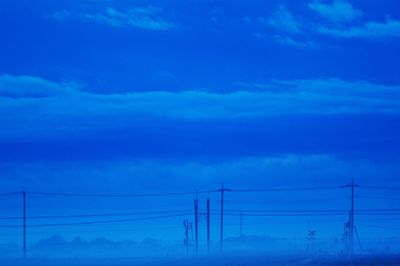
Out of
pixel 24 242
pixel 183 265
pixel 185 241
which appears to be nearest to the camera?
pixel 183 265

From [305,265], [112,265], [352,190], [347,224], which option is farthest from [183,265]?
[347,224]

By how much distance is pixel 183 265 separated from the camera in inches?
3593

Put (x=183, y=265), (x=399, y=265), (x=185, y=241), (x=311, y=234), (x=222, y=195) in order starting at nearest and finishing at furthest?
(x=399, y=265), (x=183, y=265), (x=222, y=195), (x=185, y=241), (x=311, y=234)

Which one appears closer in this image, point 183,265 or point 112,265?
point 183,265

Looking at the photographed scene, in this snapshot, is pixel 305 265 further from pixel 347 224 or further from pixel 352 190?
pixel 347 224

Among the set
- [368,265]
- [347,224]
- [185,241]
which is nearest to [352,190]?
[347,224]

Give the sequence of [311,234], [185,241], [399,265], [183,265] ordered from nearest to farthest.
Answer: [399,265]
[183,265]
[185,241]
[311,234]

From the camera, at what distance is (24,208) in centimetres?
11169

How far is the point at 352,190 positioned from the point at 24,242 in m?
52.3

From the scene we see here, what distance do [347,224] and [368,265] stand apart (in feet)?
218

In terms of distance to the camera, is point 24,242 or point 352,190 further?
point 352,190

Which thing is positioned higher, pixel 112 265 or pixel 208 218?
pixel 208 218

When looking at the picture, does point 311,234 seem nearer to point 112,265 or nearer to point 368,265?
point 112,265

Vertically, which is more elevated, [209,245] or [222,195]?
[222,195]
